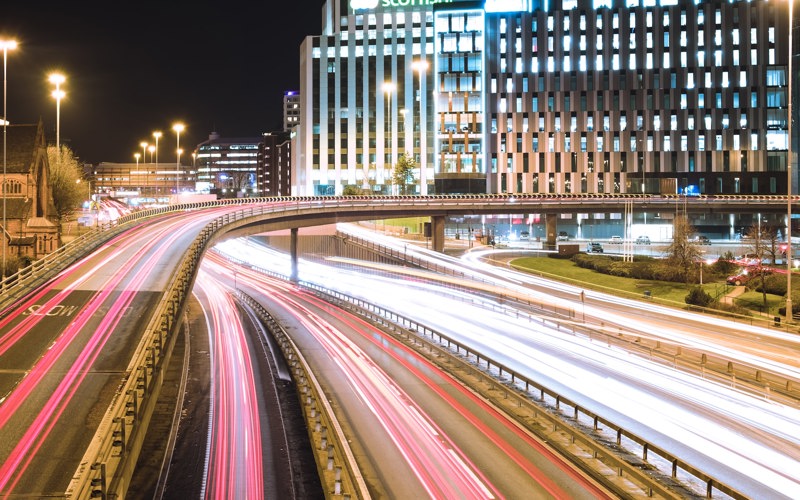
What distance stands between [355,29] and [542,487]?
452 feet

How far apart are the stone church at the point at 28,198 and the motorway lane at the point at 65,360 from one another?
25926 mm

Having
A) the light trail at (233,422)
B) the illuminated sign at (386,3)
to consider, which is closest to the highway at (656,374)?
the light trail at (233,422)

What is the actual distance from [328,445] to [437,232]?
2613 inches

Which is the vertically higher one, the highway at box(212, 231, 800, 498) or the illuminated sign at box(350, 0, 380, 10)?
the illuminated sign at box(350, 0, 380, 10)

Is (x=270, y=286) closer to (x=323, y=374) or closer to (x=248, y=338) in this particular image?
(x=248, y=338)

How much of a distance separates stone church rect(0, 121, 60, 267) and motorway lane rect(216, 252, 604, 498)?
3556 centimetres

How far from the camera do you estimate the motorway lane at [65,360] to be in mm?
15867

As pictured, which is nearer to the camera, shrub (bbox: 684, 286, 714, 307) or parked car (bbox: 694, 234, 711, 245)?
shrub (bbox: 684, 286, 714, 307)

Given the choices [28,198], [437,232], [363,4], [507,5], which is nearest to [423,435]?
[28,198]

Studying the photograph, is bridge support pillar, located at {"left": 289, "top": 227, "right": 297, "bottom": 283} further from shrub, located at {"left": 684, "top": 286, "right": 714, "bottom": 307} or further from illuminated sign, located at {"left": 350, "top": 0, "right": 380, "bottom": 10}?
illuminated sign, located at {"left": 350, "top": 0, "right": 380, "bottom": 10}

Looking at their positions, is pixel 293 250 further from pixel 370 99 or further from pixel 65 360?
pixel 370 99

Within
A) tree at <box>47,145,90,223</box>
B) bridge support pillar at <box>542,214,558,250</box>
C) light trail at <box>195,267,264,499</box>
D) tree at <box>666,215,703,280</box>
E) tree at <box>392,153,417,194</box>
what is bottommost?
light trail at <box>195,267,264,499</box>

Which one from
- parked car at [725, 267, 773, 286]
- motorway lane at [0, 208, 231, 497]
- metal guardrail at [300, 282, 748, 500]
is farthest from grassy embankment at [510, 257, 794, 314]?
motorway lane at [0, 208, 231, 497]

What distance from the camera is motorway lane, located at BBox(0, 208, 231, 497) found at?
15.9 meters
